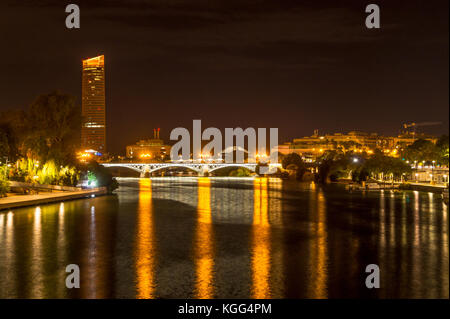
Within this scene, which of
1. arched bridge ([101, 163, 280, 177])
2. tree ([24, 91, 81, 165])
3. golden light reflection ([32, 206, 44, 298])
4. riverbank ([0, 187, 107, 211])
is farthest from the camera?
arched bridge ([101, 163, 280, 177])

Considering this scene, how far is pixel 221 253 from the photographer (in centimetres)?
1859

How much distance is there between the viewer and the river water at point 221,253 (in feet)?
43.6

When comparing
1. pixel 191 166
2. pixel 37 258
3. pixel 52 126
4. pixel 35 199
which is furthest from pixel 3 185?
pixel 191 166

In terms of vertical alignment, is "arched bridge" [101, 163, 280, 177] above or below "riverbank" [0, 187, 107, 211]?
above

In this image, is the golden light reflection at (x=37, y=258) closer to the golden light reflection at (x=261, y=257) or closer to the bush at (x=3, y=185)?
the golden light reflection at (x=261, y=257)

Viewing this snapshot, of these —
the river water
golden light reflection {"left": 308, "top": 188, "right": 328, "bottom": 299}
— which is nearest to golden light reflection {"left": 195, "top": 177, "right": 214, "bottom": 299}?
the river water

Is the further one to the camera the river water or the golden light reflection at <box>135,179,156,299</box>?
the river water

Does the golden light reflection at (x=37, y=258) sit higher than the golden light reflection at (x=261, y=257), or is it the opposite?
the golden light reflection at (x=37, y=258)

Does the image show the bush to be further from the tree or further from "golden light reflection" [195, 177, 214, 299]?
"golden light reflection" [195, 177, 214, 299]

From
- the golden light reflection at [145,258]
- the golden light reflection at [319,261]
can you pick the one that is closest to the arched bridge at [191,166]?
the golden light reflection at [145,258]

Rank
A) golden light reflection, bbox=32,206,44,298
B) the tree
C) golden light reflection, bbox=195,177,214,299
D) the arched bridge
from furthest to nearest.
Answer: the arched bridge → the tree → golden light reflection, bbox=195,177,214,299 → golden light reflection, bbox=32,206,44,298

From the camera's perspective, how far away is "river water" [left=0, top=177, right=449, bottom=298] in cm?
1328

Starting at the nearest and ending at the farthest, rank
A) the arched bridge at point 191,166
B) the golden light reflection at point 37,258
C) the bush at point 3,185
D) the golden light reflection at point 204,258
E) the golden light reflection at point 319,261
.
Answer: the golden light reflection at point 37,258 → the golden light reflection at point 319,261 → the golden light reflection at point 204,258 → the bush at point 3,185 → the arched bridge at point 191,166

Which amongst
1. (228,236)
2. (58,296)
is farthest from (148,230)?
(58,296)
